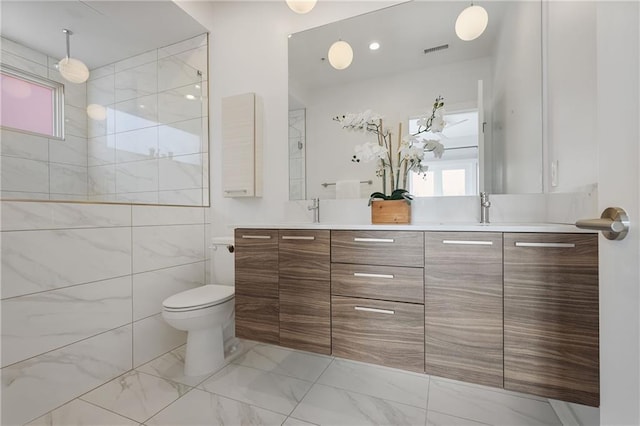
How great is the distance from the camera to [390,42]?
5.90 ft

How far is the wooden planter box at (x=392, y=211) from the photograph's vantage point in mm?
1525

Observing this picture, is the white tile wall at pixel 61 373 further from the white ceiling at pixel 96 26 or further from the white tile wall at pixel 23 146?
the white ceiling at pixel 96 26

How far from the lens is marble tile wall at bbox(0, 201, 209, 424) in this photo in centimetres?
129

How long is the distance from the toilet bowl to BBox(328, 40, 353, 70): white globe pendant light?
1.70 meters

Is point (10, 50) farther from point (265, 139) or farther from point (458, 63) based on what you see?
point (458, 63)

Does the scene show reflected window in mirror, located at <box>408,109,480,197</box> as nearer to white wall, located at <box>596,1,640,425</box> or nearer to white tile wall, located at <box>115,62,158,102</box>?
white wall, located at <box>596,1,640,425</box>

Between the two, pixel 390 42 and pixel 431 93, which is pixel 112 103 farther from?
pixel 431 93

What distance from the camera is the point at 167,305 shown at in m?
1.60

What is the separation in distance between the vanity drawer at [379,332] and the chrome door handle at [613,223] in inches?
32.2

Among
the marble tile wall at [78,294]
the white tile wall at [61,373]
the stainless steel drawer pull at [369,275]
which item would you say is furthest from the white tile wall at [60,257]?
the stainless steel drawer pull at [369,275]

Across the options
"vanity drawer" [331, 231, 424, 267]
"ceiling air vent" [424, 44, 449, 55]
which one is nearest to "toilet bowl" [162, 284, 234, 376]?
"vanity drawer" [331, 231, 424, 267]

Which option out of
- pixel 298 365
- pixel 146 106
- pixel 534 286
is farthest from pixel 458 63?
pixel 146 106

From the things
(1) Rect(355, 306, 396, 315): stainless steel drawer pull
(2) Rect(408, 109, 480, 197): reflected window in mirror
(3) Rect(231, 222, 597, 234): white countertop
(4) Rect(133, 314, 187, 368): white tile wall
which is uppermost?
(2) Rect(408, 109, 480, 197): reflected window in mirror

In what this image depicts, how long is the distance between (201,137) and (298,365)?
1.95 metres
